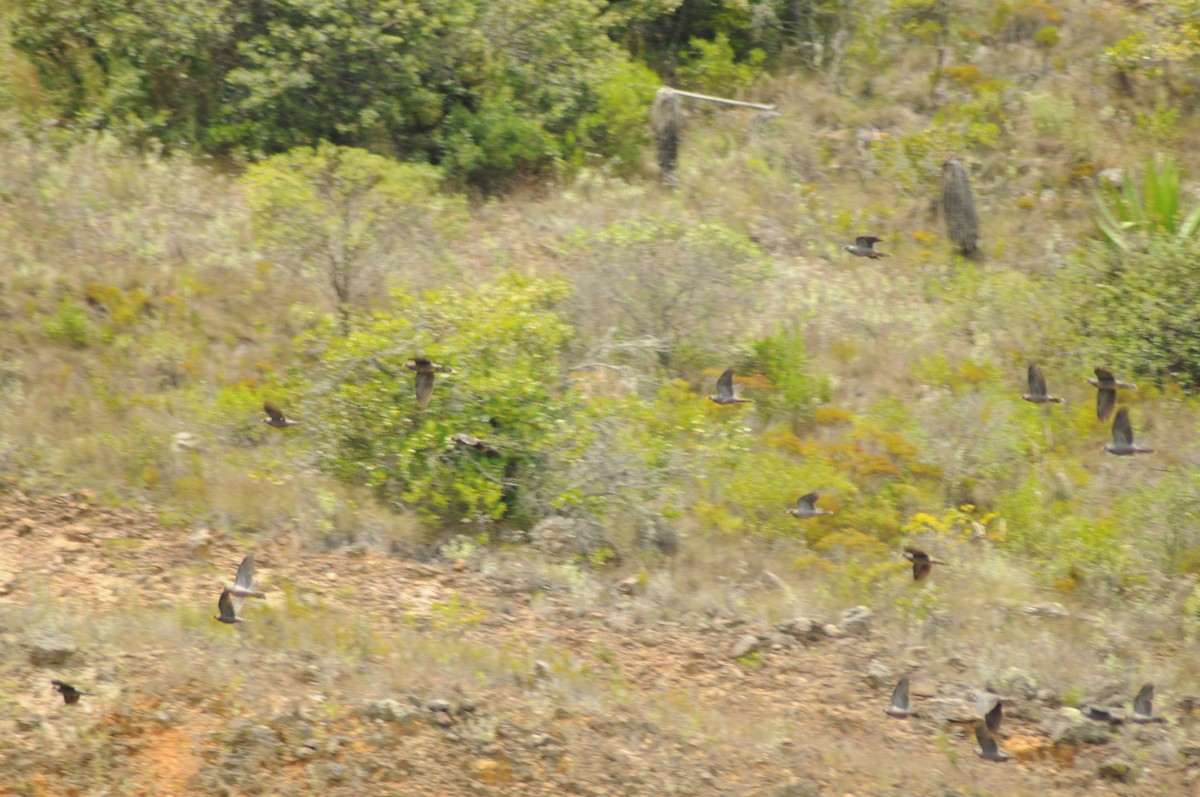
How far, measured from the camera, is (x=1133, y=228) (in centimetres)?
1216

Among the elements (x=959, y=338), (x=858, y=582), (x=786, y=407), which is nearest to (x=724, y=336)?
(x=786, y=407)

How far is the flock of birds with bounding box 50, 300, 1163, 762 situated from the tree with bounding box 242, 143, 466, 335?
1.92 metres

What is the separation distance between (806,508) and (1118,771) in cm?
253

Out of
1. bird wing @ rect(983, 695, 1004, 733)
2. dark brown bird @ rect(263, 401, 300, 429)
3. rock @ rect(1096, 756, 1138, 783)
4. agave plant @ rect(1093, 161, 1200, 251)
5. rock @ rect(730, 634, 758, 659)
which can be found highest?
agave plant @ rect(1093, 161, 1200, 251)

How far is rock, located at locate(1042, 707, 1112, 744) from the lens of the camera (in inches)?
295

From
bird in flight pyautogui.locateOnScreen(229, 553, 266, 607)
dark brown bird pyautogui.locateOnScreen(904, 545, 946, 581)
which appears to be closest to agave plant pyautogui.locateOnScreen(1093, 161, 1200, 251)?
dark brown bird pyautogui.locateOnScreen(904, 545, 946, 581)

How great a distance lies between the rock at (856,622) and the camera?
826 cm

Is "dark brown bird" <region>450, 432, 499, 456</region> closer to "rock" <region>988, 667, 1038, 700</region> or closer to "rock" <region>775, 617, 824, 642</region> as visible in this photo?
"rock" <region>775, 617, 824, 642</region>

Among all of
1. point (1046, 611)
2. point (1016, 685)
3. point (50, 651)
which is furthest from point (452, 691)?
point (1046, 611)

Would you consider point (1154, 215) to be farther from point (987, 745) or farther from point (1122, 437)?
point (987, 745)

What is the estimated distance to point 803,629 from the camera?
26.8 feet

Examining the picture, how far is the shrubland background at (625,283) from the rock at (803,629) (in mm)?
358

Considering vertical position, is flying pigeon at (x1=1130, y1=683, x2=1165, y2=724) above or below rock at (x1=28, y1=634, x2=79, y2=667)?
below

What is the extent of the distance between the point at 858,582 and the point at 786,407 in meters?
2.23
